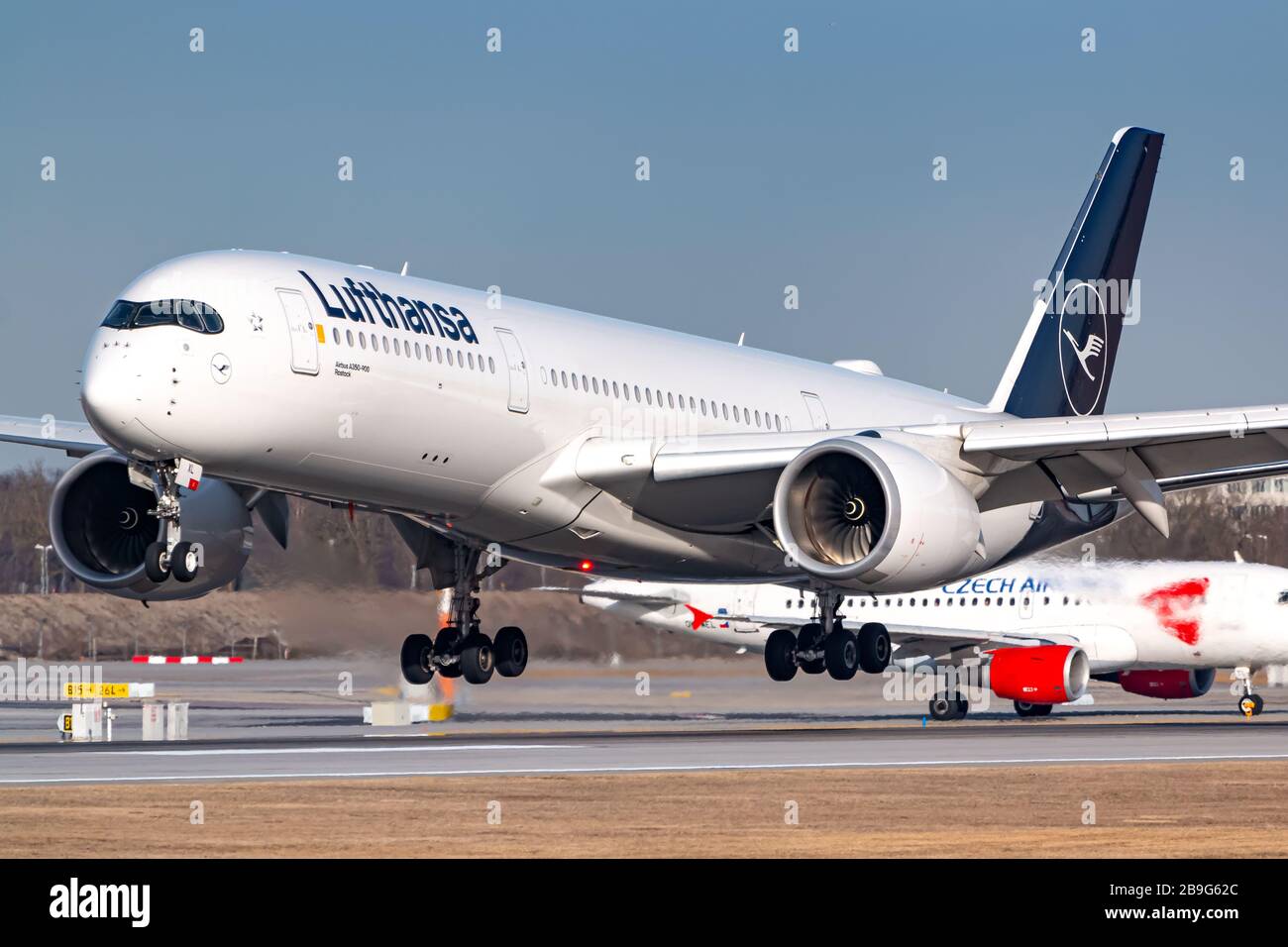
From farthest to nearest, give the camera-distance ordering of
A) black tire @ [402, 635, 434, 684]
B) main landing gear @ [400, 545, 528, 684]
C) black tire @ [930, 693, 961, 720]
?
1. black tire @ [930, 693, 961, 720]
2. black tire @ [402, 635, 434, 684]
3. main landing gear @ [400, 545, 528, 684]

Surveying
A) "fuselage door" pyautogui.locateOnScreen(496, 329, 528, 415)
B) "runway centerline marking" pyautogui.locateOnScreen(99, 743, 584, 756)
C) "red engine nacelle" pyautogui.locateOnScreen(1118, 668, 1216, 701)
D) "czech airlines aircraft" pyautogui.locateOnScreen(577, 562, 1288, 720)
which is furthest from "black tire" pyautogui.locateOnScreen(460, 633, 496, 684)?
"red engine nacelle" pyautogui.locateOnScreen(1118, 668, 1216, 701)

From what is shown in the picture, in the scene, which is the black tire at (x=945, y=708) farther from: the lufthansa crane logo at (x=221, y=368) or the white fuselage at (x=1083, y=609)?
the lufthansa crane logo at (x=221, y=368)

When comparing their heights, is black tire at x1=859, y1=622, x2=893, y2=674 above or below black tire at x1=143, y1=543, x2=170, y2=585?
below

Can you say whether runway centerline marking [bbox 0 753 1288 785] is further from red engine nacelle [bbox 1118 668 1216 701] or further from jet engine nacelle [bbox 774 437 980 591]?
red engine nacelle [bbox 1118 668 1216 701]

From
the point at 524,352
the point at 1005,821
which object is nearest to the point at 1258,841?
the point at 1005,821

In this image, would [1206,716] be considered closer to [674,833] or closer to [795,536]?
[795,536]

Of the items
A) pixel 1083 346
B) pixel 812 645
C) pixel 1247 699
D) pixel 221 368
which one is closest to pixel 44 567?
pixel 812 645

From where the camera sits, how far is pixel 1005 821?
857 inches

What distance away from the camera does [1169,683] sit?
53.0m

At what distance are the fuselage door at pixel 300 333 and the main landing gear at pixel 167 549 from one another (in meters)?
2.24

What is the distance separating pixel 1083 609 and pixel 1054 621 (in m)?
0.86

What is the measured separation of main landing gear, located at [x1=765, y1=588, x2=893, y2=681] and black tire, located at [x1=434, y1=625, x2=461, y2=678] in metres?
6.01

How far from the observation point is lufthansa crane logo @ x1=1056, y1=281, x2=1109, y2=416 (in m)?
40.8
